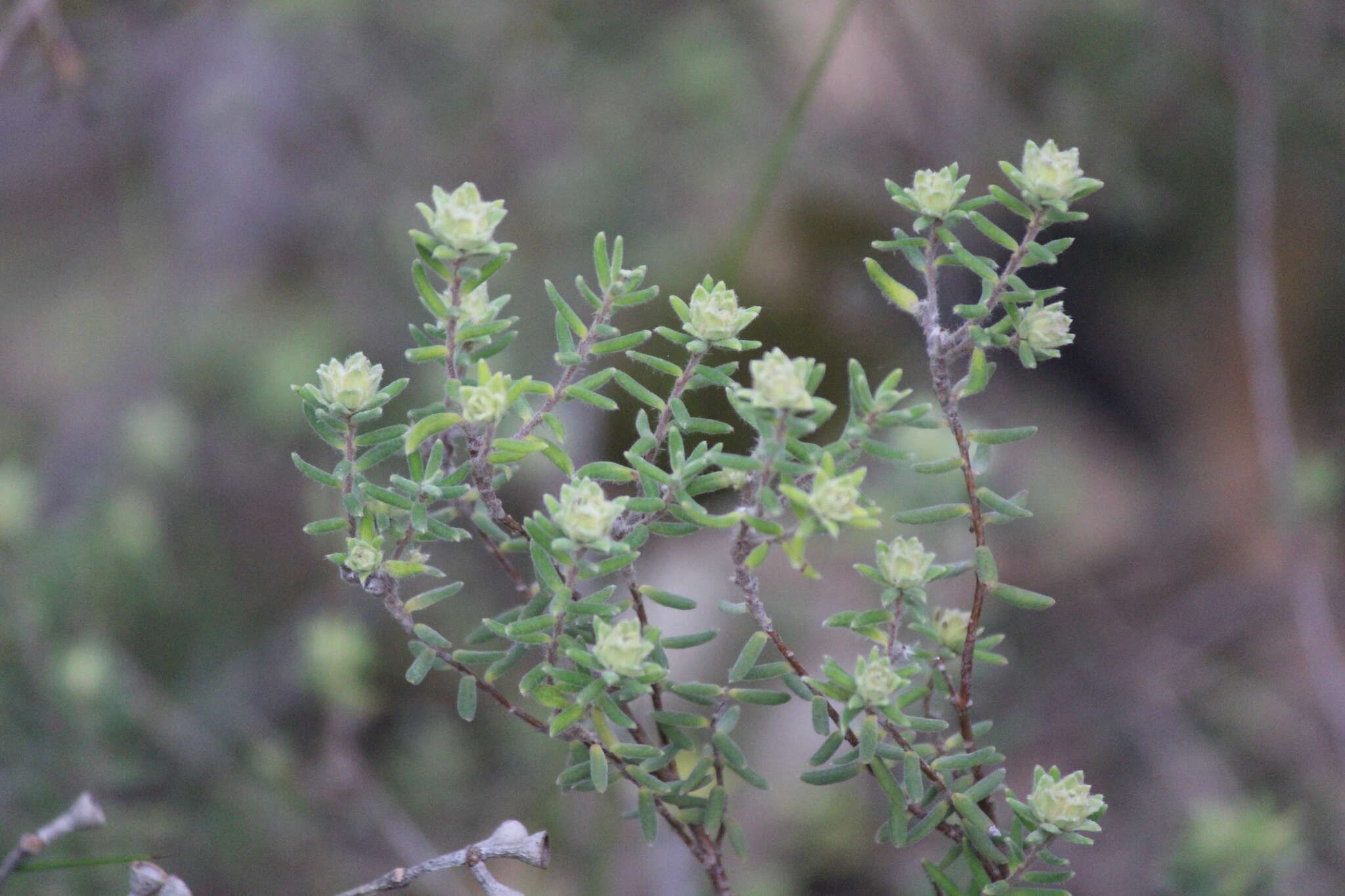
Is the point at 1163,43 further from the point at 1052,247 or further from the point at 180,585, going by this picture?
the point at 180,585

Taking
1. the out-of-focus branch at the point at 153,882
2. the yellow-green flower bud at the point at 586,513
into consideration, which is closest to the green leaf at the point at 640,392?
the yellow-green flower bud at the point at 586,513

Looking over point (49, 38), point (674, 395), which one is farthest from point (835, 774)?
point (49, 38)

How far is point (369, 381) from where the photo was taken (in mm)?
1022

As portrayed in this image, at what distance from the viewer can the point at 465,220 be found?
3.13ft

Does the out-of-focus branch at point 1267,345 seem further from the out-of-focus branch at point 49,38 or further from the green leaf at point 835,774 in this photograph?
the out-of-focus branch at point 49,38

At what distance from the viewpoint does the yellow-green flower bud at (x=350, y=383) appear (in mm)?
1002

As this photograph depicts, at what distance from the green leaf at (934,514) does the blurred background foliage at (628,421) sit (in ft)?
3.52

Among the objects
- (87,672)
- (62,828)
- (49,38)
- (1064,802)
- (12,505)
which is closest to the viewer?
(1064,802)

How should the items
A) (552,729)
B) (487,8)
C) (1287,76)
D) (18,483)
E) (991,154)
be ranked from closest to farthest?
(552,729) → (18,483) → (1287,76) → (991,154) → (487,8)

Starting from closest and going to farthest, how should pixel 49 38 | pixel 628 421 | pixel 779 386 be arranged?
pixel 779 386
pixel 49 38
pixel 628 421

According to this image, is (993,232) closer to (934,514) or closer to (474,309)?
(934,514)

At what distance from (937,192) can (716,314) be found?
25 cm

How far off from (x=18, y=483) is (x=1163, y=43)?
122 inches

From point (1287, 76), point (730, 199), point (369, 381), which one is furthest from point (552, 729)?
point (1287, 76)
